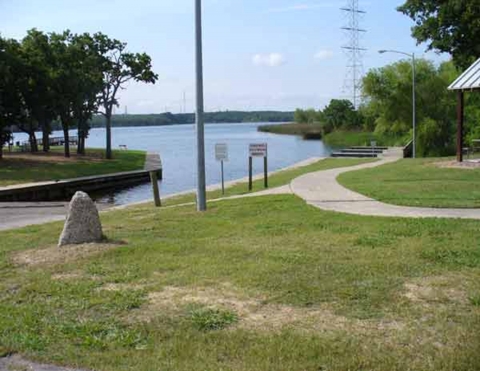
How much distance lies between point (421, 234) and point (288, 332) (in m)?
4.15

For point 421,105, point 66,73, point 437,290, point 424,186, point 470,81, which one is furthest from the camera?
point 421,105

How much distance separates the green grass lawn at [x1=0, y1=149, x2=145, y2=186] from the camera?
32.4 m

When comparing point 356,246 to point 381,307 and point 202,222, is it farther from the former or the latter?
point 202,222

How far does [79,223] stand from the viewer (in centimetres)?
842

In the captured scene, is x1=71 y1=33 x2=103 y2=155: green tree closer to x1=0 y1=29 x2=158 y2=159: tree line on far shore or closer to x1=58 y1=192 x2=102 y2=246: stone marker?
x1=0 y1=29 x2=158 y2=159: tree line on far shore

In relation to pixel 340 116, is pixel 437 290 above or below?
below

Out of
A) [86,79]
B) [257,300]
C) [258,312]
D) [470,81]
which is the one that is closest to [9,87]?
[86,79]

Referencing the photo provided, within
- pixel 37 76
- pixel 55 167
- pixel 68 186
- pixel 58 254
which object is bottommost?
pixel 68 186

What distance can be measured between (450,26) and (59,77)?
28.9 metres

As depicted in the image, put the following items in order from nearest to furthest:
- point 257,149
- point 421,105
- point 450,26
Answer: point 257,149
point 450,26
point 421,105

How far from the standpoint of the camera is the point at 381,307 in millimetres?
5129

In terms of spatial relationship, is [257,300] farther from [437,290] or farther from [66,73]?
[66,73]

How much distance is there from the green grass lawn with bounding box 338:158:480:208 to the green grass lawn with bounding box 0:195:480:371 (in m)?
2.55

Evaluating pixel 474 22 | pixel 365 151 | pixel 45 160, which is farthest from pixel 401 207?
pixel 45 160
